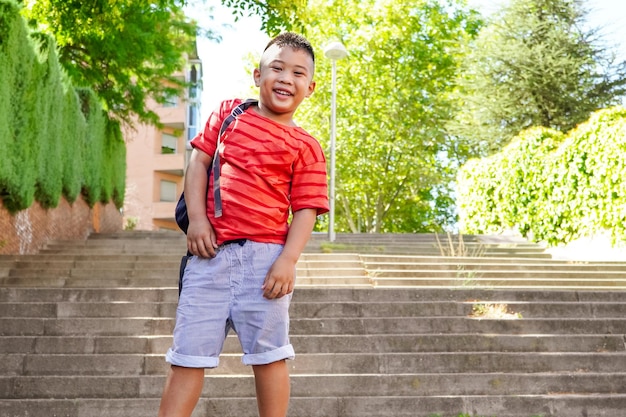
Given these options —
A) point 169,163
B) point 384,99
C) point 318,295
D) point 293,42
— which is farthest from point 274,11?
point 169,163

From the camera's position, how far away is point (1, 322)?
6719mm

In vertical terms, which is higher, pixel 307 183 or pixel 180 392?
pixel 307 183

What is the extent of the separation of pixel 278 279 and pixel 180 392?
499 mm

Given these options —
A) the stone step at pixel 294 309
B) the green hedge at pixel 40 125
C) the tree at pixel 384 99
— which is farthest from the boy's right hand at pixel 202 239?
the tree at pixel 384 99

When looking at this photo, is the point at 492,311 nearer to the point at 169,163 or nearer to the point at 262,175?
the point at 262,175

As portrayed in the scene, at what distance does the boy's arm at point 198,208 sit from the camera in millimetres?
2846

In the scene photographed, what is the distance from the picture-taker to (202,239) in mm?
2840

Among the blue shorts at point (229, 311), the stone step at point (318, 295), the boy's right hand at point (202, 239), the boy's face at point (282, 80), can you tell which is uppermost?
the boy's face at point (282, 80)

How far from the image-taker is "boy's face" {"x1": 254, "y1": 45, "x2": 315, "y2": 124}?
297 cm

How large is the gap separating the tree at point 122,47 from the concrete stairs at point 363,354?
17.7 feet

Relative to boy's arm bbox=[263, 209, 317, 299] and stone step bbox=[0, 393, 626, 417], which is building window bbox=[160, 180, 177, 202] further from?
boy's arm bbox=[263, 209, 317, 299]

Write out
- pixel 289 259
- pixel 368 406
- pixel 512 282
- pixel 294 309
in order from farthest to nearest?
A: 1. pixel 512 282
2. pixel 294 309
3. pixel 368 406
4. pixel 289 259

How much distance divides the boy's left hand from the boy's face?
537 mm

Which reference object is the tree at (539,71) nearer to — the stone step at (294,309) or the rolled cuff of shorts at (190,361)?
the stone step at (294,309)
